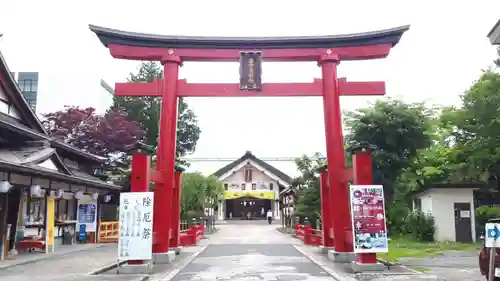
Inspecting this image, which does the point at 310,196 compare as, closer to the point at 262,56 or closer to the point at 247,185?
the point at 262,56

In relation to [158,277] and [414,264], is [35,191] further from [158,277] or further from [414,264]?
[414,264]

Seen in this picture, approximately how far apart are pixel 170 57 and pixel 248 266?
7.62 meters

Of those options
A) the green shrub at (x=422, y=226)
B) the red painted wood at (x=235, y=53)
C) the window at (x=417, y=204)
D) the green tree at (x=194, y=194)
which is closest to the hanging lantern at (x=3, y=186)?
the red painted wood at (x=235, y=53)

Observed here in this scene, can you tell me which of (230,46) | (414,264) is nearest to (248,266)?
(414,264)

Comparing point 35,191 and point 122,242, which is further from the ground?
point 35,191

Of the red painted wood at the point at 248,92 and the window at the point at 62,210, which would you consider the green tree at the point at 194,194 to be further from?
the red painted wood at the point at 248,92

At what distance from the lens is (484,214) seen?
22.3 meters

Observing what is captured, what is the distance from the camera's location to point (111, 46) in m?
17.4

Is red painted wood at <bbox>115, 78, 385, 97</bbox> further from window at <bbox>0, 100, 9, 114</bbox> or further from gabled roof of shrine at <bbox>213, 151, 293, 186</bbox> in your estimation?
gabled roof of shrine at <bbox>213, 151, 293, 186</bbox>

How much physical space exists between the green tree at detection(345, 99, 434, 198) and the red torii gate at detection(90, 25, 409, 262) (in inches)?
233

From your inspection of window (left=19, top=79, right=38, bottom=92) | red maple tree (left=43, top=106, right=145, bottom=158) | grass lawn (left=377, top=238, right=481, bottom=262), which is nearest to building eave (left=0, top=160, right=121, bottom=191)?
grass lawn (left=377, top=238, right=481, bottom=262)

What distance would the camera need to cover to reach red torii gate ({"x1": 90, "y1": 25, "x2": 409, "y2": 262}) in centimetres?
1689

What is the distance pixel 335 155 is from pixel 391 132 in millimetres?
7138

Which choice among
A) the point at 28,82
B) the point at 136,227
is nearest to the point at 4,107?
the point at 136,227
